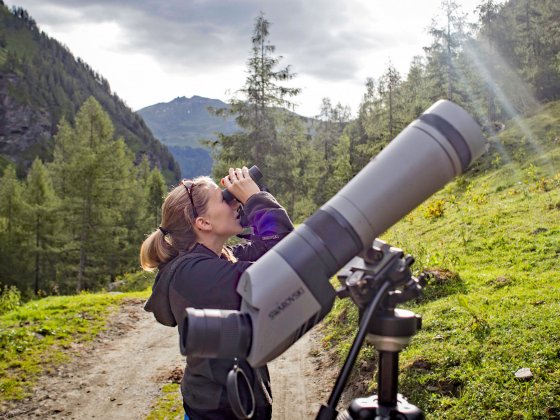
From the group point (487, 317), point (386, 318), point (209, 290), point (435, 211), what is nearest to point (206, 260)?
point (209, 290)

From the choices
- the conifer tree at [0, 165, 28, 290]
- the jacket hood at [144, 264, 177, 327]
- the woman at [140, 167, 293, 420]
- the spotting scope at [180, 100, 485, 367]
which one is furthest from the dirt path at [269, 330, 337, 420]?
the conifer tree at [0, 165, 28, 290]

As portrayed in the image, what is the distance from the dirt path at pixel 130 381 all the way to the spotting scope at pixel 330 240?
461 centimetres

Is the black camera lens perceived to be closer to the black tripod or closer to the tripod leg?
the black tripod

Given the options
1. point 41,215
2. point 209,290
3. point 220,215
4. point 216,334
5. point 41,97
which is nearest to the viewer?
point 216,334

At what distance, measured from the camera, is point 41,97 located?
131m

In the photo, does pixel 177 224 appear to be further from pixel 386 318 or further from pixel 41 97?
pixel 41 97

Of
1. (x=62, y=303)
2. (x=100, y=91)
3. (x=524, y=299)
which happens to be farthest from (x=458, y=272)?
(x=100, y=91)

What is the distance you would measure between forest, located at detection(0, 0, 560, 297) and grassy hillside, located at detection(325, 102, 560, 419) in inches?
448

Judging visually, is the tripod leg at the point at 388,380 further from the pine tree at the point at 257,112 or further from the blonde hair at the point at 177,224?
the pine tree at the point at 257,112

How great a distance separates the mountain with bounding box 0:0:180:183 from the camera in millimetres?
120188

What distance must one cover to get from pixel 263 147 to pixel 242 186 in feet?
79.1

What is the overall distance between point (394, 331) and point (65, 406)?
21.9ft

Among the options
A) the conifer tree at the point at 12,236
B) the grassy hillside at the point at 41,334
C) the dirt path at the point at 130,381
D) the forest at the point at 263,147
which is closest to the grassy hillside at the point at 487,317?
the dirt path at the point at 130,381

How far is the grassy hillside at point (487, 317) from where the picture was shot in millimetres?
4598
